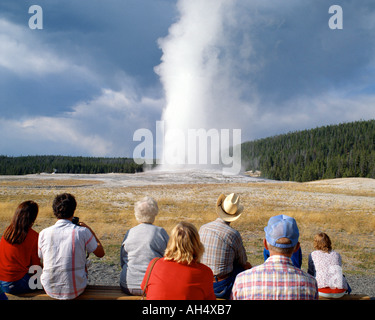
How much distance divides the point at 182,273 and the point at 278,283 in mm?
682

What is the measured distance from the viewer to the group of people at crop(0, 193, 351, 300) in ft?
7.35

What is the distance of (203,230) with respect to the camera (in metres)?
3.26

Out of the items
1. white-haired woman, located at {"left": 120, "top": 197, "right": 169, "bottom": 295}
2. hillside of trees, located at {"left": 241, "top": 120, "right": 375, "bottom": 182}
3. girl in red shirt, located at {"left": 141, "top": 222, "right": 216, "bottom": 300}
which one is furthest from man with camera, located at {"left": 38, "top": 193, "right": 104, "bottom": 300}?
hillside of trees, located at {"left": 241, "top": 120, "right": 375, "bottom": 182}

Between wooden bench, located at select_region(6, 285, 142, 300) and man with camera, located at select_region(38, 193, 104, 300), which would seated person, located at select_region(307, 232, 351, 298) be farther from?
man with camera, located at select_region(38, 193, 104, 300)

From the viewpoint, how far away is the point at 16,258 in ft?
10.3

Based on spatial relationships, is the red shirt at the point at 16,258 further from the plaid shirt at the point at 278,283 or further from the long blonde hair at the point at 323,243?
the long blonde hair at the point at 323,243

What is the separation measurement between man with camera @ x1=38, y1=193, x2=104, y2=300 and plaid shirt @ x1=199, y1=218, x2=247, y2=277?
1163 mm

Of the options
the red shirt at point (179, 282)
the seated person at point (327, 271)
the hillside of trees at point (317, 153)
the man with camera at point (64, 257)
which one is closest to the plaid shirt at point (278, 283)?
the red shirt at point (179, 282)

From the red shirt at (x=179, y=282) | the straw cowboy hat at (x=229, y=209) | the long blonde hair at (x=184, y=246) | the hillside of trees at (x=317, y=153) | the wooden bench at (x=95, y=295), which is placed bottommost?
the wooden bench at (x=95, y=295)

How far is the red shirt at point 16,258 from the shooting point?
3.12 metres

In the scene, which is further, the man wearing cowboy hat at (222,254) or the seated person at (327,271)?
the seated person at (327,271)
